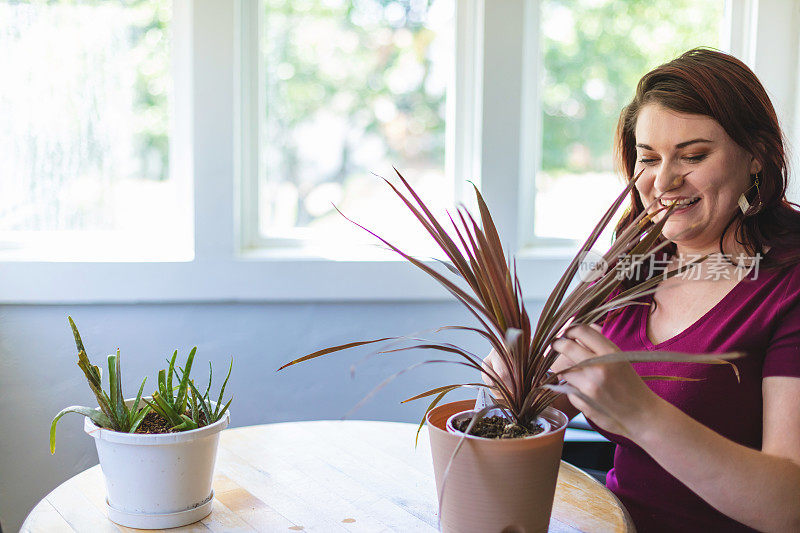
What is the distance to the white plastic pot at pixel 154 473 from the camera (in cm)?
112

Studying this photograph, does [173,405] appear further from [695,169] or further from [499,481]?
[695,169]

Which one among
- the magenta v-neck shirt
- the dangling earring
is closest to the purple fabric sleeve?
the magenta v-neck shirt

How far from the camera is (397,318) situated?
2398 mm

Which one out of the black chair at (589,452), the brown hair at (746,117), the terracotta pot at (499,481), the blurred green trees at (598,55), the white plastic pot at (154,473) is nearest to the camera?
the terracotta pot at (499,481)

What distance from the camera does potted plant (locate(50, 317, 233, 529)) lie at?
1.13 m

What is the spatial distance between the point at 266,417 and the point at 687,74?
5.31 feet

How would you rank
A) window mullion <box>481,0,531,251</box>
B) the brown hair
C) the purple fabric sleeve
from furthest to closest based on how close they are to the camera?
1. window mullion <box>481,0,531,251</box>
2. the brown hair
3. the purple fabric sleeve

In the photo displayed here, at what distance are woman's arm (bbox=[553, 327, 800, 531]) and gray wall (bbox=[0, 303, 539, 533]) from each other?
126 cm

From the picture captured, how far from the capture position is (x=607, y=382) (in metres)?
1.02

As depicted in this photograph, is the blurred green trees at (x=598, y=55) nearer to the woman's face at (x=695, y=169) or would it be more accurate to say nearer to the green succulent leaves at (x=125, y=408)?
the woman's face at (x=695, y=169)

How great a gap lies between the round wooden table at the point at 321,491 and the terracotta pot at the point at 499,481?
178mm

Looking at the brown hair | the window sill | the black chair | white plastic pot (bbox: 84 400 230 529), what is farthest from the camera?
the window sill

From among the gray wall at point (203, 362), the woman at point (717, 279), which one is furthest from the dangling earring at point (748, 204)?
the gray wall at point (203, 362)

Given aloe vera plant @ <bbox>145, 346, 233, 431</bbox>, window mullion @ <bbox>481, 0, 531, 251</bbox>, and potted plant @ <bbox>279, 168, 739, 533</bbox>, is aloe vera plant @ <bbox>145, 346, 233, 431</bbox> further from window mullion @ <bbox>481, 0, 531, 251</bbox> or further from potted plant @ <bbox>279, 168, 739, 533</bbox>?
window mullion @ <bbox>481, 0, 531, 251</bbox>
